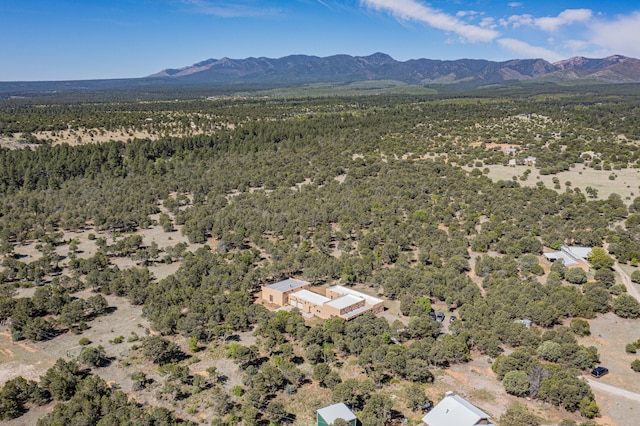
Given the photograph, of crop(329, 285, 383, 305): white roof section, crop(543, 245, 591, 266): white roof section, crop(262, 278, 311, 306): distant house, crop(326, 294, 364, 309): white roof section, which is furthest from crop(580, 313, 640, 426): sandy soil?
crop(262, 278, 311, 306): distant house

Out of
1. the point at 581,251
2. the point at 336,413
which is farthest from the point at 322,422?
the point at 581,251

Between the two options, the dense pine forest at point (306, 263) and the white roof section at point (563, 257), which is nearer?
the dense pine forest at point (306, 263)

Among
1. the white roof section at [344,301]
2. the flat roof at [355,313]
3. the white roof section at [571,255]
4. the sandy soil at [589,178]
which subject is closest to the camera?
the flat roof at [355,313]

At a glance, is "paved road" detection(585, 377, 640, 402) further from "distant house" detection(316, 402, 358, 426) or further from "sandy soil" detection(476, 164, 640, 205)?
"sandy soil" detection(476, 164, 640, 205)

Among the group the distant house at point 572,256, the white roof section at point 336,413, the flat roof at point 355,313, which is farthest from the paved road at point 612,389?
the distant house at point 572,256

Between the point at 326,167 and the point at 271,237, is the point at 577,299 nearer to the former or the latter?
the point at 271,237

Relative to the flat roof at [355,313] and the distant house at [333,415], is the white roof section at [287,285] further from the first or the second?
the distant house at [333,415]
